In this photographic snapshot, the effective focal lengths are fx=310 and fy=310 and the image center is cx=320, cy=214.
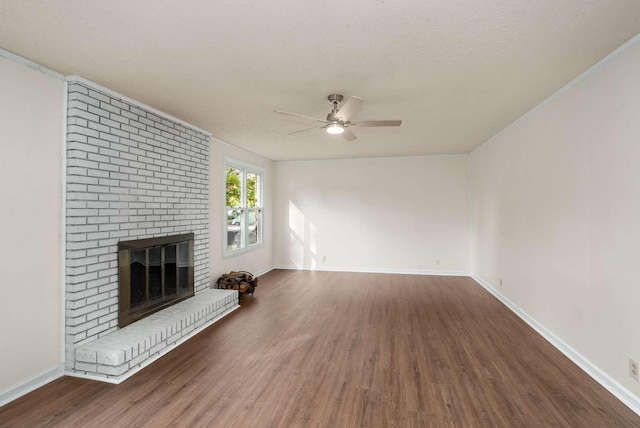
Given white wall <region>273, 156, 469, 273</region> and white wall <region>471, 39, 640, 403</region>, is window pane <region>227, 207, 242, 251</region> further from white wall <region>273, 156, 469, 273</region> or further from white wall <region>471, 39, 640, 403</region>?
white wall <region>471, 39, 640, 403</region>

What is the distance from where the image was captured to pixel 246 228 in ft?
20.2

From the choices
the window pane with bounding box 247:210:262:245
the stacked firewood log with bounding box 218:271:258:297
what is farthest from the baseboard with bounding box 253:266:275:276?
the stacked firewood log with bounding box 218:271:258:297

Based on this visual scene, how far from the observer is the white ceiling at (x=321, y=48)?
5.93 ft

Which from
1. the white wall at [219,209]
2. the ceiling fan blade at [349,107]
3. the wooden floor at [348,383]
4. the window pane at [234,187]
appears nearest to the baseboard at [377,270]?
the white wall at [219,209]

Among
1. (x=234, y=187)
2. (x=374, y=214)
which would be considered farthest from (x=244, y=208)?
(x=374, y=214)

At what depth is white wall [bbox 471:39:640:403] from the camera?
2236 mm

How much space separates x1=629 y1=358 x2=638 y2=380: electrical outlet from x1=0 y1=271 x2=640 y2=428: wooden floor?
237mm

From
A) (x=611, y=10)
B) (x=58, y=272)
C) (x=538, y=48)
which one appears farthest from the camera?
(x=58, y=272)

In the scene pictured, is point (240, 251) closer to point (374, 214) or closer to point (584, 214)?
point (374, 214)

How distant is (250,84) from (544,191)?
3.28m

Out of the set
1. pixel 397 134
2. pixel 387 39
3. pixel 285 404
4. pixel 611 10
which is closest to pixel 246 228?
pixel 397 134

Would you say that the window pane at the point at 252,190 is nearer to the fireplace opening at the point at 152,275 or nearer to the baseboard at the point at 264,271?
the baseboard at the point at 264,271

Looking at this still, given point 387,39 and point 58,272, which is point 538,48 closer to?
point 387,39

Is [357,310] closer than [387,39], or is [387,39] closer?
[387,39]
